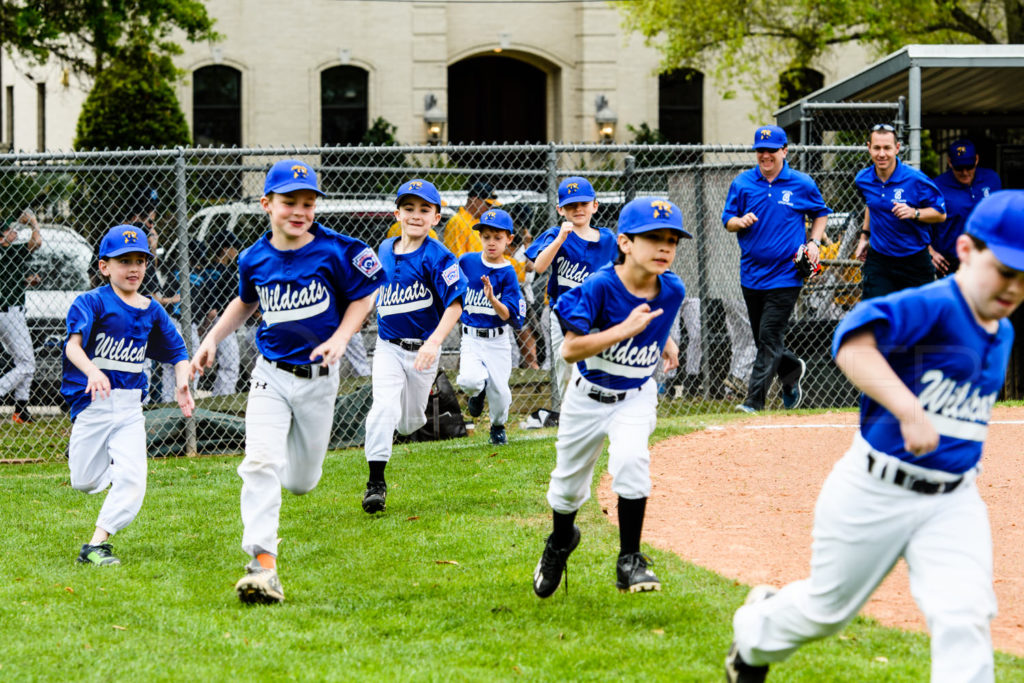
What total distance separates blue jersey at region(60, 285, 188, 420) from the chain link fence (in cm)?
307

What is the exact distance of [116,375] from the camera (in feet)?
21.6

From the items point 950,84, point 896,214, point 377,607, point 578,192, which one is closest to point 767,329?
point 896,214

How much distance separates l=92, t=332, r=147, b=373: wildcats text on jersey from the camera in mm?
6527

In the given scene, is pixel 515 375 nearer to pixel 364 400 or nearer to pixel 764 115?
pixel 364 400

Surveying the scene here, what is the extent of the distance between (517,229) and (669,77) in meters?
17.1

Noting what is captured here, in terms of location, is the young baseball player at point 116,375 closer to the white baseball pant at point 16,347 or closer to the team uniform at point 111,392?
the team uniform at point 111,392

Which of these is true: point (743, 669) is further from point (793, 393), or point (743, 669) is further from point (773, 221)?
point (793, 393)

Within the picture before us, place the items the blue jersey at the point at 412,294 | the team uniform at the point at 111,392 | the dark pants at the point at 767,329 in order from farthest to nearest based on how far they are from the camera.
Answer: the dark pants at the point at 767,329 → the blue jersey at the point at 412,294 → the team uniform at the point at 111,392

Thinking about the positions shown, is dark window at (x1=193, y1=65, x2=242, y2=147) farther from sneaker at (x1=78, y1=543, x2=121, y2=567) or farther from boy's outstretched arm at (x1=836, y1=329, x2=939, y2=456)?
boy's outstretched arm at (x1=836, y1=329, x2=939, y2=456)

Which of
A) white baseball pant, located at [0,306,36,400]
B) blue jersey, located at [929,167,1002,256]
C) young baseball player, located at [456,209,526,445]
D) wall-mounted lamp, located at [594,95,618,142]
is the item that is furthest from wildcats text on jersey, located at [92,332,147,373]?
wall-mounted lamp, located at [594,95,618,142]

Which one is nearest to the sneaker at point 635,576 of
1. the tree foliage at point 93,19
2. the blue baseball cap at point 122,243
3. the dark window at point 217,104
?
the blue baseball cap at point 122,243

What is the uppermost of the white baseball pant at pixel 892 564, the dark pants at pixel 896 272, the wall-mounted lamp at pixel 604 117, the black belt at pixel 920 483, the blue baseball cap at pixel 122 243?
the wall-mounted lamp at pixel 604 117

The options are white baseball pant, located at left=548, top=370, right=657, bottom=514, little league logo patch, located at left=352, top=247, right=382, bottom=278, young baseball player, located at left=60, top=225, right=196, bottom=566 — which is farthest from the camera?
young baseball player, located at left=60, top=225, right=196, bottom=566

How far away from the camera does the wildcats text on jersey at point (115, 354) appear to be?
6.53 meters
